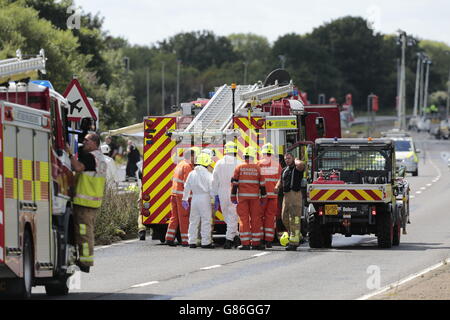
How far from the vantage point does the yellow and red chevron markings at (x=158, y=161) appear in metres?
25.2

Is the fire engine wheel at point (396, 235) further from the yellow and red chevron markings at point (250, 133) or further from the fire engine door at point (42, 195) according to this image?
the fire engine door at point (42, 195)

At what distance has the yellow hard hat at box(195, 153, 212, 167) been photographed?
24.0m

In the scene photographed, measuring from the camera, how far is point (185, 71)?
164 m

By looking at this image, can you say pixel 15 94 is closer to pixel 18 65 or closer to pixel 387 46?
pixel 18 65

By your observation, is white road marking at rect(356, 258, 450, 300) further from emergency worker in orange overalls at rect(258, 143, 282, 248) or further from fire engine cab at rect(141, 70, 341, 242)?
fire engine cab at rect(141, 70, 341, 242)

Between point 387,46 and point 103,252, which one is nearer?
point 103,252

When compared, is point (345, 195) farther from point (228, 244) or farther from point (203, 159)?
point (203, 159)

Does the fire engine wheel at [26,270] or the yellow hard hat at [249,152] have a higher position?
the yellow hard hat at [249,152]

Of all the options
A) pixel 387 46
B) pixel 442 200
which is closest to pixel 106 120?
pixel 442 200

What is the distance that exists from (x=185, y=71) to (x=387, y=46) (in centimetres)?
3016

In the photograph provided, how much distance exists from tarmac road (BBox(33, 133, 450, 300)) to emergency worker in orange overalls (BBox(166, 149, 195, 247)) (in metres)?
0.47

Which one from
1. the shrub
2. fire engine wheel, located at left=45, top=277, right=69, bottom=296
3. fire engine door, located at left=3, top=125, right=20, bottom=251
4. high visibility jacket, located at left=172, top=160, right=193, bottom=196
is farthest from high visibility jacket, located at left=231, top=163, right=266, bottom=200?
fire engine door, located at left=3, top=125, right=20, bottom=251

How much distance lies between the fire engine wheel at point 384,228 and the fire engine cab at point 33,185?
873cm

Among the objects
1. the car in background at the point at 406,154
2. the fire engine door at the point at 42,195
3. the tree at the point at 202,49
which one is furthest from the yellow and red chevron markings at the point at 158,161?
the tree at the point at 202,49
